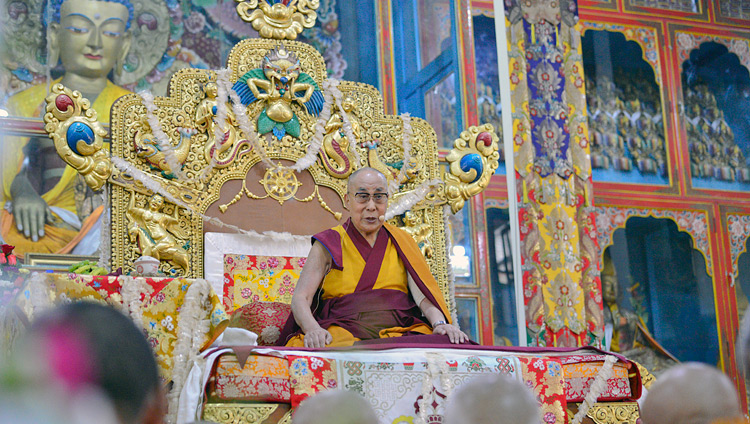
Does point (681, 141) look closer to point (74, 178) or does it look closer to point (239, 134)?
point (239, 134)

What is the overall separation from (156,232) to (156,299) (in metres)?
1.21

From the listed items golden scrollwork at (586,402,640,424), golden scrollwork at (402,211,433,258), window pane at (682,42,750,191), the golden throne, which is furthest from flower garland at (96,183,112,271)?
window pane at (682,42,750,191)

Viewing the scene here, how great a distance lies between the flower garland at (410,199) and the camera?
5.38m

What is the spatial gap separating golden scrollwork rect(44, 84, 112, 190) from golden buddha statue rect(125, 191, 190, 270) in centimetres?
24

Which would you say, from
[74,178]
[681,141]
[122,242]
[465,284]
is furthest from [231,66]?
[681,141]

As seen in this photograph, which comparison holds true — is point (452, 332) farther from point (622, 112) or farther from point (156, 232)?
point (622, 112)

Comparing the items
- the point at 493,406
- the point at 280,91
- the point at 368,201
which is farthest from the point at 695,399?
the point at 280,91

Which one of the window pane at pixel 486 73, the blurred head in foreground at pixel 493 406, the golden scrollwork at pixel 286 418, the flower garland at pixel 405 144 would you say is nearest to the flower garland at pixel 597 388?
the golden scrollwork at pixel 286 418

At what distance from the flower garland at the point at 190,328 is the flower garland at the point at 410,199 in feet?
6.15

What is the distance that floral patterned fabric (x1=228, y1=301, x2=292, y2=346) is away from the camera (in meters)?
4.45

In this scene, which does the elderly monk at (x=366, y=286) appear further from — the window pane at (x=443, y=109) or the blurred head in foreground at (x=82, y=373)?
the window pane at (x=443, y=109)

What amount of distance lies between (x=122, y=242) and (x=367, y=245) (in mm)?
1434

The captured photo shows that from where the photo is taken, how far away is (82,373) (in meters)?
1.06

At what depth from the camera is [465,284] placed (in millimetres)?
7574
